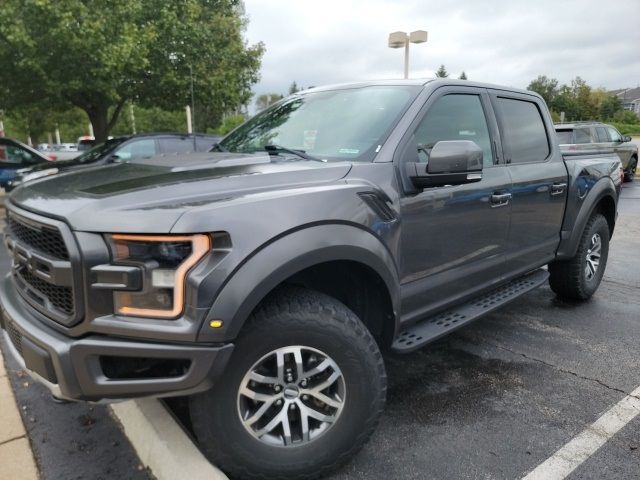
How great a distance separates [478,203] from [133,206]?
208 centimetres

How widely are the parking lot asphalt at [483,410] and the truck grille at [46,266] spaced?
88 centimetres

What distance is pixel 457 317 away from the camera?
3.11 m

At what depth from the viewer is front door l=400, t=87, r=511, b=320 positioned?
269 centimetres

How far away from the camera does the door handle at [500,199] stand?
10.5 feet

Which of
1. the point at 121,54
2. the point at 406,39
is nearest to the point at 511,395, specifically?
the point at 121,54

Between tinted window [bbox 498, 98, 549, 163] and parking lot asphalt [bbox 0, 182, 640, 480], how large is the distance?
1.42 metres

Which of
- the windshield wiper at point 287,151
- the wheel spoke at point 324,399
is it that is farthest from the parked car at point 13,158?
the wheel spoke at point 324,399

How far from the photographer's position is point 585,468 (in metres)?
2.34

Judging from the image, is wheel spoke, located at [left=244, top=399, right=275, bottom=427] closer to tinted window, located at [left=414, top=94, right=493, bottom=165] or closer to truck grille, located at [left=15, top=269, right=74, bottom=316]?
truck grille, located at [left=15, top=269, right=74, bottom=316]

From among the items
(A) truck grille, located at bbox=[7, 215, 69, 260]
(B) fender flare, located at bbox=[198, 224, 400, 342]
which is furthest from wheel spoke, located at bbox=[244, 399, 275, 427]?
(A) truck grille, located at bbox=[7, 215, 69, 260]

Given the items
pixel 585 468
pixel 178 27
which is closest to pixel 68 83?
pixel 178 27

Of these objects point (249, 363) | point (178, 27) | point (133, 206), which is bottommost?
point (249, 363)

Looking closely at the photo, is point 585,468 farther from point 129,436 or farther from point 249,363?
point 129,436

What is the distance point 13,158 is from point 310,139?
12207mm
